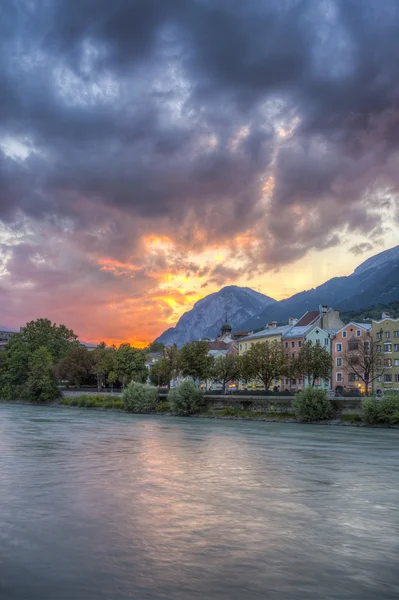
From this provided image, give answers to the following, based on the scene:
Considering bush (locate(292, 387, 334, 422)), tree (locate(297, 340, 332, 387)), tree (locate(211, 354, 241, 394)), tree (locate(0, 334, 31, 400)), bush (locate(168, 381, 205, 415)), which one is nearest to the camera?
bush (locate(292, 387, 334, 422))

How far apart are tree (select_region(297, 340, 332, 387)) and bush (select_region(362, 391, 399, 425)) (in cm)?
3397

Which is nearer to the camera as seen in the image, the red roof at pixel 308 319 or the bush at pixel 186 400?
the bush at pixel 186 400

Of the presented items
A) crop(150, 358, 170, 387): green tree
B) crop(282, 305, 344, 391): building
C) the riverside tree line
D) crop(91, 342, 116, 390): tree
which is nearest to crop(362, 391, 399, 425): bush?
the riverside tree line

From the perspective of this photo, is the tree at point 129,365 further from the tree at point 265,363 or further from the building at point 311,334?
the tree at point 265,363

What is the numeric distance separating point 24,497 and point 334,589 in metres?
14.1

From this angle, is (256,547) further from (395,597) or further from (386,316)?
(386,316)

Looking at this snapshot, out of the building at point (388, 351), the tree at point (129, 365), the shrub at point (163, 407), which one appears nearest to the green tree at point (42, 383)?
the tree at point (129, 365)

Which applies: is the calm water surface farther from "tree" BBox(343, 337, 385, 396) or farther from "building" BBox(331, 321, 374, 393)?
"building" BBox(331, 321, 374, 393)

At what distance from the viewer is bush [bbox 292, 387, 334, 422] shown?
72.9 meters

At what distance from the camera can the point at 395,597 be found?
12.7m

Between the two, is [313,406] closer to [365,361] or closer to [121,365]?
[365,361]

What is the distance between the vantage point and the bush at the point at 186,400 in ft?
292

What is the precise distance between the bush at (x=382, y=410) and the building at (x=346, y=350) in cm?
3631

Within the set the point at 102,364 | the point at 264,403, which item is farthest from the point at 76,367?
the point at 264,403
